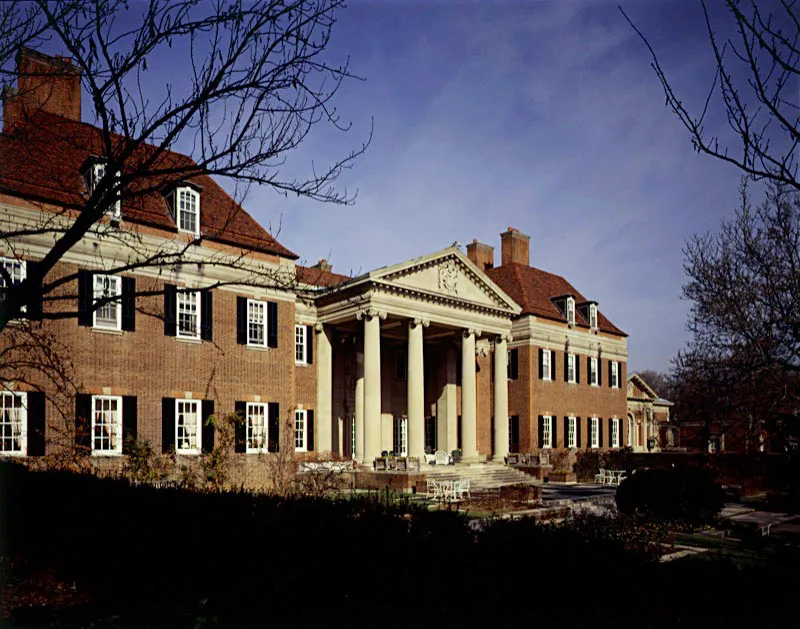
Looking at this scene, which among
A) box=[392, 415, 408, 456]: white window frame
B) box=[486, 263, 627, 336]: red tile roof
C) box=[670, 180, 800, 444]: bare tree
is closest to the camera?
box=[670, 180, 800, 444]: bare tree

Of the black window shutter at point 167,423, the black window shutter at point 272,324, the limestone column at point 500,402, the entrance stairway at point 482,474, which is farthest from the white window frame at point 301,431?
the limestone column at point 500,402

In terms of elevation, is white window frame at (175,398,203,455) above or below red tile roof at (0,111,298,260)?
below

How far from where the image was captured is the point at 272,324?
28250 mm

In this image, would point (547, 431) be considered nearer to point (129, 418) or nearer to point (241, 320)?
point (241, 320)

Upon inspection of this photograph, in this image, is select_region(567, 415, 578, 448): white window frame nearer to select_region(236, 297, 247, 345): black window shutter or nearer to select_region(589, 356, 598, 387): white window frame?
select_region(589, 356, 598, 387): white window frame

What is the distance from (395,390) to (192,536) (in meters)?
30.0

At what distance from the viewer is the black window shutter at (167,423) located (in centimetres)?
2414

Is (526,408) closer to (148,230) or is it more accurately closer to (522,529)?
(148,230)

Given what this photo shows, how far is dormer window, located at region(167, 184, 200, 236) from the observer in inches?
1012

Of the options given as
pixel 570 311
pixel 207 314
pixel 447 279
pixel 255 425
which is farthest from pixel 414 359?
pixel 570 311

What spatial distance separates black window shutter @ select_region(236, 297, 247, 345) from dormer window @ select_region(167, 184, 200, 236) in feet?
10.7

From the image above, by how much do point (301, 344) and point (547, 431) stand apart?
58.8 feet

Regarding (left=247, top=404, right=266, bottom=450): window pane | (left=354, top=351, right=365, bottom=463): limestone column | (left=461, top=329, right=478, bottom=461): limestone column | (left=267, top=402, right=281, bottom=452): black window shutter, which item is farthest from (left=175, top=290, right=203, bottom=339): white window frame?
(left=461, top=329, right=478, bottom=461): limestone column

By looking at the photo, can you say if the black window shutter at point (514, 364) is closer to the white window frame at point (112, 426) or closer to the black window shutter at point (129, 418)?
the black window shutter at point (129, 418)
